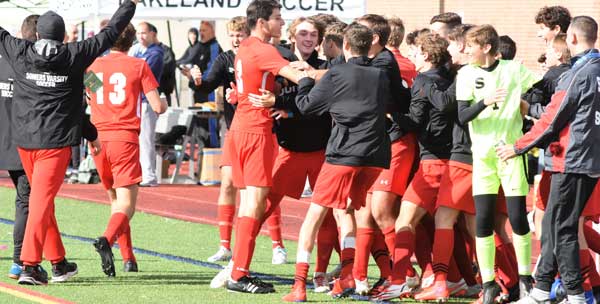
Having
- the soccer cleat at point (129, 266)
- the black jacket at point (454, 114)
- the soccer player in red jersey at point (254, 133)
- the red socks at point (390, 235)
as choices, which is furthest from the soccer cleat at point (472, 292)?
the soccer cleat at point (129, 266)

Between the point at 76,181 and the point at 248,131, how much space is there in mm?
9533

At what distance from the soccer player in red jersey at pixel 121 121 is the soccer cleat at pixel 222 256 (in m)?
1.09

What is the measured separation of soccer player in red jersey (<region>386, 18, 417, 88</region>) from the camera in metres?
10.5

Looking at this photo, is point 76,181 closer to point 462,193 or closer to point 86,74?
point 86,74

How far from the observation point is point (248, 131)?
404 inches

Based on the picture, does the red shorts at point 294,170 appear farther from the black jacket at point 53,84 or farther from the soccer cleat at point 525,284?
the soccer cleat at point 525,284

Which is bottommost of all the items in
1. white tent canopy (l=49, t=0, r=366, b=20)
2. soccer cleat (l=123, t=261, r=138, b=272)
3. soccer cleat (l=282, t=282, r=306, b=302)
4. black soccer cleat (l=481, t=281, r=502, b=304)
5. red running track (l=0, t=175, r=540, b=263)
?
red running track (l=0, t=175, r=540, b=263)

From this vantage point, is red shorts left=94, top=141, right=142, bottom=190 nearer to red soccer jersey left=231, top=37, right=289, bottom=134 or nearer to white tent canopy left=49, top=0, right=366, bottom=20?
red soccer jersey left=231, top=37, right=289, bottom=134

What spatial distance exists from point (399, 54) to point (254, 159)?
156 cm

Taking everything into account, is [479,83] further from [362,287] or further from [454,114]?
[362,287]

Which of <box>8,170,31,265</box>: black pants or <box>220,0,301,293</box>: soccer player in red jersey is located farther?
<box>8,170,31,265</box>: black pants

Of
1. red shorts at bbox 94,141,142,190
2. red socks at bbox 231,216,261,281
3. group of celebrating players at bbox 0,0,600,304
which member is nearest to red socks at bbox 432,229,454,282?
group of celebrating players at bbox 0,0,600,304

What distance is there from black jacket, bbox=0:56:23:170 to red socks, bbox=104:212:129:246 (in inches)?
33.5

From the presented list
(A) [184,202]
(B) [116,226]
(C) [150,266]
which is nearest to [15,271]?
(B) [116,226]
